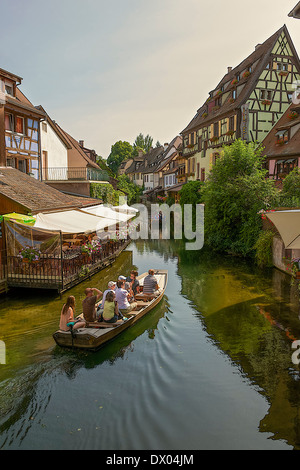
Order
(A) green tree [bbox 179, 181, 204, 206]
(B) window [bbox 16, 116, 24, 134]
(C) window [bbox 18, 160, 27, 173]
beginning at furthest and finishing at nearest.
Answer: (A) green tree [bbox 179, 181, 204, 206] < (C) window [bbox 18, 160, 27, 173] < (B) window [bbox 16, 116, 24, 134]

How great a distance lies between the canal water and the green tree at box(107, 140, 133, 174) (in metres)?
89.5

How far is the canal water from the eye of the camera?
623 cm

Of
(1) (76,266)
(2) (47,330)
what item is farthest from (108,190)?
(2) (47,330)

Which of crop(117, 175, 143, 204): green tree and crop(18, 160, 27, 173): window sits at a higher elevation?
crop(117, 175, 143, 204): green tree

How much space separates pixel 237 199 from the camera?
2381cm

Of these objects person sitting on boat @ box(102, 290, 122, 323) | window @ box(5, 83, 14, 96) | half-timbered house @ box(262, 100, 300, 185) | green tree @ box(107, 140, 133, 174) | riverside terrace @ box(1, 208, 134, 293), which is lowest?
person sitting on boat @ box(102, 290, 122, 323)

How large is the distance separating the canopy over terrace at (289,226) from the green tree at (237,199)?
1175 cm

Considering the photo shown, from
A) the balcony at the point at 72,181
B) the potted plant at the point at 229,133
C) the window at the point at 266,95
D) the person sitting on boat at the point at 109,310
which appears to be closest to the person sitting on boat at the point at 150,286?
the person sitting on boat at the point at 109,310

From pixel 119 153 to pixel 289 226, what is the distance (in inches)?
3722

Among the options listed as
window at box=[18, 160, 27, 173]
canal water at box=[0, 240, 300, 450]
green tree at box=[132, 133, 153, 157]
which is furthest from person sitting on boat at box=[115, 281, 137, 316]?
green tree at box=[132, 133, 153, 157]

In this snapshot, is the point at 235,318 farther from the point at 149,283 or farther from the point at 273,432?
the point at 273,432

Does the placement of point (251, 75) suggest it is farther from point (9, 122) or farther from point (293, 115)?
point (9, 122)

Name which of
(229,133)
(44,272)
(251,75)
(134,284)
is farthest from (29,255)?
(251,75)

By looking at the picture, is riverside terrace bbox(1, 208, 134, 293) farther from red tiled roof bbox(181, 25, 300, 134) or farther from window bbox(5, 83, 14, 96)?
red tiled roof bbox(181, 25, 300, 134)
